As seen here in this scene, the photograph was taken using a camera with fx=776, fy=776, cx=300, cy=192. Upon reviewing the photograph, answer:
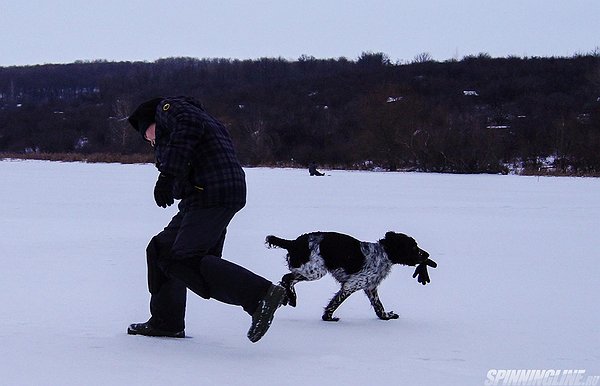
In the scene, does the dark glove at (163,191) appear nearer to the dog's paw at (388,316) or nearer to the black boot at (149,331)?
the black boot at (149,331)

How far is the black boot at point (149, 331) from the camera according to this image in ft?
13.3

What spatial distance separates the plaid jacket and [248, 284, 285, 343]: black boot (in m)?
0.48

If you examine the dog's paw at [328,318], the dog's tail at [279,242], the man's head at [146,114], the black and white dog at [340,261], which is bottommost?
the dog's paw at [328,318]

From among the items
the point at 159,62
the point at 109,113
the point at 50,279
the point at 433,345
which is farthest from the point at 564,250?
the point at 159,62

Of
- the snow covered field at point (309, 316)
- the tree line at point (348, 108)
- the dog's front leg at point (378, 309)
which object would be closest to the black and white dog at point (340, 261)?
the dog's front leg at point (378, 309)

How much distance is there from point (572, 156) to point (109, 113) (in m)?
68.1

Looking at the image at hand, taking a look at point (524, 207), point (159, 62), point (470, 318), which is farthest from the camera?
point (159, 62)

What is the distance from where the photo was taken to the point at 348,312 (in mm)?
5066

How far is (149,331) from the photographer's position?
4.07 m

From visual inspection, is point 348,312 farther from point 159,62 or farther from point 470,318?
point 159,62

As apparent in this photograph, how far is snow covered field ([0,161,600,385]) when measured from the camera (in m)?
3.47

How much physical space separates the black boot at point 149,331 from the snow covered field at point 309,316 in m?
0.06

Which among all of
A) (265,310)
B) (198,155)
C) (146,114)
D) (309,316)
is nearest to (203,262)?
(265,310)

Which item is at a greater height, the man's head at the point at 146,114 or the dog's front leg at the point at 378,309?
the man's head at the point at 146,114
